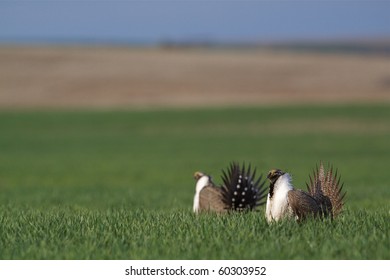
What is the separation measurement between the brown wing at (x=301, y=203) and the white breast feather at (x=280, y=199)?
0.15ft

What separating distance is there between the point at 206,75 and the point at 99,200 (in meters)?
47.3

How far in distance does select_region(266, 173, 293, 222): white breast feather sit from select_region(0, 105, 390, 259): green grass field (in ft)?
0.48

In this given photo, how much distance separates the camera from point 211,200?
905cm

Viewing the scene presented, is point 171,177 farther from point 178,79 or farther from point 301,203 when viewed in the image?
point 178,79

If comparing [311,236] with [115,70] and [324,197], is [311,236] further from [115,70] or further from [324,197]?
[115,70]

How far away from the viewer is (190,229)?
23.7ft

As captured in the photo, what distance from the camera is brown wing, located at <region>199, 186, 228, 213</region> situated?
29.3 ft

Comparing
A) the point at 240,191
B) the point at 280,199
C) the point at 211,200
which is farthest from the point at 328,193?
the point at 211,200

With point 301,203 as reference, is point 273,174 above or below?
above

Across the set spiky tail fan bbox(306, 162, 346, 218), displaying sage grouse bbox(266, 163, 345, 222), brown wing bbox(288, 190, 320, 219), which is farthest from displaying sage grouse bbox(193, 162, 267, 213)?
brown wing bbox(288, 190, 320, 219)

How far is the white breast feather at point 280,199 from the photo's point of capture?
23.4 ft

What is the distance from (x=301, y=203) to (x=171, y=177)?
1696 cm

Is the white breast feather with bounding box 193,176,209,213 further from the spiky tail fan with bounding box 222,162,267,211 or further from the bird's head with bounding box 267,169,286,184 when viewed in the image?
the bird's head with bounding box 267,169,286,184

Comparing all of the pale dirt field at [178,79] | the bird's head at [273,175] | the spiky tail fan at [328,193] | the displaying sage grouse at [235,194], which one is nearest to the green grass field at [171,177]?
the spiky tail fan at [328,193]
